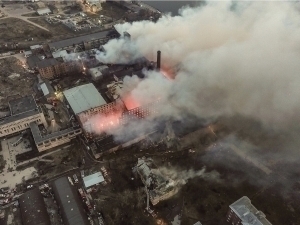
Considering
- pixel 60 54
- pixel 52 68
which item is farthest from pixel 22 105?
pixel 60 54

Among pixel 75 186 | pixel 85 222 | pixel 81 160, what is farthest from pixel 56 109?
pixel 85 222

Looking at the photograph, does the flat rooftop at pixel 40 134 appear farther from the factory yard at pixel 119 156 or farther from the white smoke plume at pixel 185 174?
the white smoke plume at pixel 185 174

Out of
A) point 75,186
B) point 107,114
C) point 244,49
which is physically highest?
point 244,49

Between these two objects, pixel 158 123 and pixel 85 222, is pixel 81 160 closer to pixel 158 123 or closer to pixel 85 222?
pixel 85 222

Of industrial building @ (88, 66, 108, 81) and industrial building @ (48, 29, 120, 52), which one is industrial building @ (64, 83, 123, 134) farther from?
industrial building @ (48, 29, 120, 52)

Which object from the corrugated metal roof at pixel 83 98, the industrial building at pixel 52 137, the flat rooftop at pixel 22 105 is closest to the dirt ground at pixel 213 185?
the industrial building at pixel 52 137

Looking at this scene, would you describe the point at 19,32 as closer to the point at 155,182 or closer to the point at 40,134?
the point at 40,134
